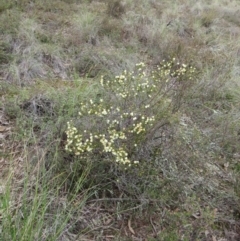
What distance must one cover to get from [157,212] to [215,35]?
4.93m

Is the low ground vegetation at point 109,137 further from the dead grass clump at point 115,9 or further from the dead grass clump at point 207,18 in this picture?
the dead grass clump at point 207,18

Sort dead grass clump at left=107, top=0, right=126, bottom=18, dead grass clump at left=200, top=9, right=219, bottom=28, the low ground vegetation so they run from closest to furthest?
1. the low ground vegetation
2. dead grass clump at left=107, top=0, right=126, bottom=18
3. dead grass clump at left=200, top=9, right=219, bottom=28

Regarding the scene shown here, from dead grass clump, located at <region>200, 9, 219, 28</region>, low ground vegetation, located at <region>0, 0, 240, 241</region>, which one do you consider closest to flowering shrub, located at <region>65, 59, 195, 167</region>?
low ground vegetation, located at <region>0, 0, 240, 241</region>

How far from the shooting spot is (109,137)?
101 inches

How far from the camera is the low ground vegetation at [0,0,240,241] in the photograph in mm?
2379

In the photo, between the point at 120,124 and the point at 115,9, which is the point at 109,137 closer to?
the point at 120,124

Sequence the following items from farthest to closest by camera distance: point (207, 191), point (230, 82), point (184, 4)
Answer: point (184, 4)
point (230, 82)
point (207, 191)

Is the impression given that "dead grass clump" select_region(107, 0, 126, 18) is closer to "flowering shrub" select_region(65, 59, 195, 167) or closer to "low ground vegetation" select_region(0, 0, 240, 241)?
"low ground vegetation" select_region(0, 0, 240, 241)

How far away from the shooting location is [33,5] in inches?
221

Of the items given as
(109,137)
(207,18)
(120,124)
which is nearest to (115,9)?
(207,18)

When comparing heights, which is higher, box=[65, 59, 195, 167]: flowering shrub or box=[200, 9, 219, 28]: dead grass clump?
box=[65, 59, 195, 167]: flowering shrub

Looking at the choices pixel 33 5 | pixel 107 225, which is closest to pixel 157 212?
pixel 107 225

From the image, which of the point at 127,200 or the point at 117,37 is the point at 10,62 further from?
the point at 127,200

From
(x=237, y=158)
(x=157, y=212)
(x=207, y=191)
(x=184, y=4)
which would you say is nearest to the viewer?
(x=157, y=212)
